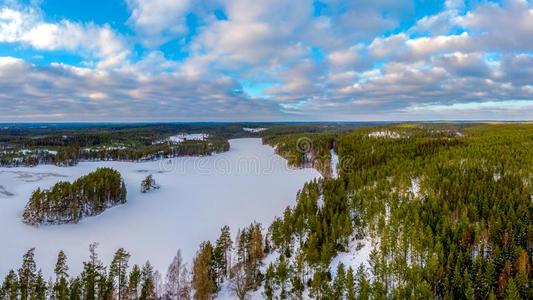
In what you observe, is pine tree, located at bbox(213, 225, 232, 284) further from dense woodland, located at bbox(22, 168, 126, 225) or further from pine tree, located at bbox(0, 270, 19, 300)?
dense woodland, located at bbox(22, 168, 126, 225)

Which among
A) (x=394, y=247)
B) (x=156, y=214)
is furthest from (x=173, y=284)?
(x=156, y=214)

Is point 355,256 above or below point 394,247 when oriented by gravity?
below

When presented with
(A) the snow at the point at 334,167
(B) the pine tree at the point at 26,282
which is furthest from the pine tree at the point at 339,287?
(A) the snow at the point at 334,167

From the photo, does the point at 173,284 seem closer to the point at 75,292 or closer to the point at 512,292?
the point at 75,292

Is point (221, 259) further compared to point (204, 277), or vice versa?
point (221, 259)

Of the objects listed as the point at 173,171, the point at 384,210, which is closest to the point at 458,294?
the point at 384,210

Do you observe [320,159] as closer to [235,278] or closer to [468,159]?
[468,159]

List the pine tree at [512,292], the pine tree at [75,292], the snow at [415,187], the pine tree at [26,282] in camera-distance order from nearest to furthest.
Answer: the pine tree at [512,292] < the pine tree at [75,292] < the pine tree at [26,282] < the snow at [415,187]

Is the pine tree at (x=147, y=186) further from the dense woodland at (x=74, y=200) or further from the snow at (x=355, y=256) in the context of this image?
the snow at (x=355, y=256)
